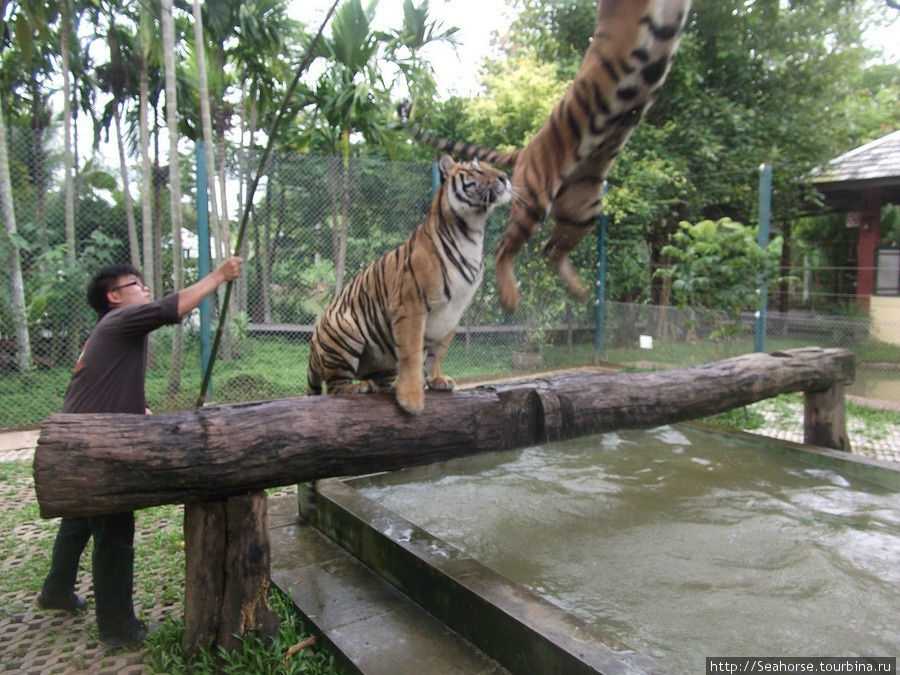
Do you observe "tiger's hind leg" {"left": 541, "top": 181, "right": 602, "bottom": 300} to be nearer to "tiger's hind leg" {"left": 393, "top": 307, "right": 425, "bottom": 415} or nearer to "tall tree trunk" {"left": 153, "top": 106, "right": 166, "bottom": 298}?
"tiger's hind leg" {"left": 393, "top": 307, "right": 425, "bottom": 415}

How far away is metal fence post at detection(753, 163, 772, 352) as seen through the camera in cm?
668

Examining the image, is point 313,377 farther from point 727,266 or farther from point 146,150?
point 146,150

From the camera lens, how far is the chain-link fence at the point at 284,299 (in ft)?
21.2

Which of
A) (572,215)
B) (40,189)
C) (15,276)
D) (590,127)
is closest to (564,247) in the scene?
(572,215)

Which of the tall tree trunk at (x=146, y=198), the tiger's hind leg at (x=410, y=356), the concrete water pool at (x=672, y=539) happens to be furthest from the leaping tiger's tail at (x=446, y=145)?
the tall tree trunk at (x=146, y=198)

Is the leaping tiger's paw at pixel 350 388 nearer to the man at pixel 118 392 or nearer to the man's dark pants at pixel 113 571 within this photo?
the man at pixel 118 392

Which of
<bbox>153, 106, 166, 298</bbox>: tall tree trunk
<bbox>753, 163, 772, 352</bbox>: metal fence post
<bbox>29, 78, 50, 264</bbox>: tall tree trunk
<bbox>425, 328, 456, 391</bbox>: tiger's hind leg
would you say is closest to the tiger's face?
<bbox>425, 328, 456, 391</bbox>: tiger's hind leg

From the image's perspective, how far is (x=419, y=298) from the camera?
9.61ft

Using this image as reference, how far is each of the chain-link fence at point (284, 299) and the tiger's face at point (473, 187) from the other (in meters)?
4.51

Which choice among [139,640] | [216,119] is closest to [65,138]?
[216,119]

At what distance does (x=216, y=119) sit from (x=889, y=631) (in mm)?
12942

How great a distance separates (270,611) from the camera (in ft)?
8.88

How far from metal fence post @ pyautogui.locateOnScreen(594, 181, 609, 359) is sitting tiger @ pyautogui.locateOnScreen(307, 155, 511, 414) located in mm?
6620

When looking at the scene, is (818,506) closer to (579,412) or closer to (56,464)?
(579,412)
